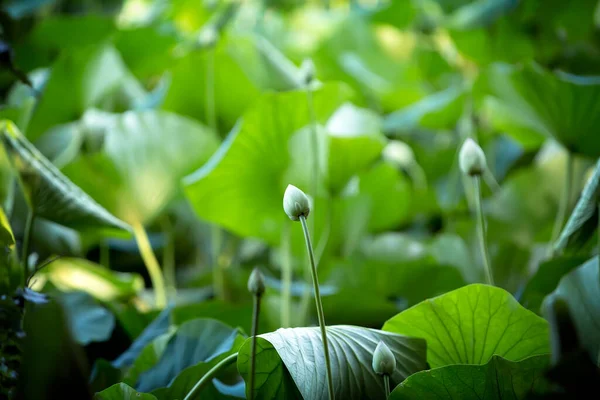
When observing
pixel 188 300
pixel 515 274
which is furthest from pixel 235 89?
pixel 515 274

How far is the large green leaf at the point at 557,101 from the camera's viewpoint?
18.6 inches

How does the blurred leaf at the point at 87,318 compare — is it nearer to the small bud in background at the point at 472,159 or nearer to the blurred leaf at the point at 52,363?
the blurred leaf at the point at 52,363

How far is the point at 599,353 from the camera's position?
287 millimetres

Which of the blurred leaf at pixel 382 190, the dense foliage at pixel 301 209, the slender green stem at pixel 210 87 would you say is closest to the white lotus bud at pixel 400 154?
the dense foliage at pixel 301 209

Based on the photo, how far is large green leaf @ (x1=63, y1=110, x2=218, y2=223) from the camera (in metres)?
0.51

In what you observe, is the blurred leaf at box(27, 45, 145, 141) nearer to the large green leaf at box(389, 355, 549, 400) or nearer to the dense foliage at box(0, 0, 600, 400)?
the dense foliage at box(0, 0, 600, 400)

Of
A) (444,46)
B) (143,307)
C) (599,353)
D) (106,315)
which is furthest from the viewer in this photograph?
(444,46)

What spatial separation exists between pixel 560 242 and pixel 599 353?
4.1 inches

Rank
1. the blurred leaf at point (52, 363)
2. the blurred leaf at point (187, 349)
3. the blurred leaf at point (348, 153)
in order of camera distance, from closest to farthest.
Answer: the blurred leaf at point (52, 363)
the blurred leaf at point (187, 349)
the blurred leaf at point (348, 153)

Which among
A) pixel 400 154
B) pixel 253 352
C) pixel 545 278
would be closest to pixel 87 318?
pixel 253 352

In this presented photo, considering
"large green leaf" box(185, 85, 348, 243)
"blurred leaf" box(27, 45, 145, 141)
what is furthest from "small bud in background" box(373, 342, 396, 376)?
"blurred leaf" box(27, 45, 145, 141)

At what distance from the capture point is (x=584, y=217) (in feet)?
1.13

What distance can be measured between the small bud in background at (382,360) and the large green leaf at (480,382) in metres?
0.02

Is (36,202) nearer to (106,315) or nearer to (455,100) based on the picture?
(106,315)
